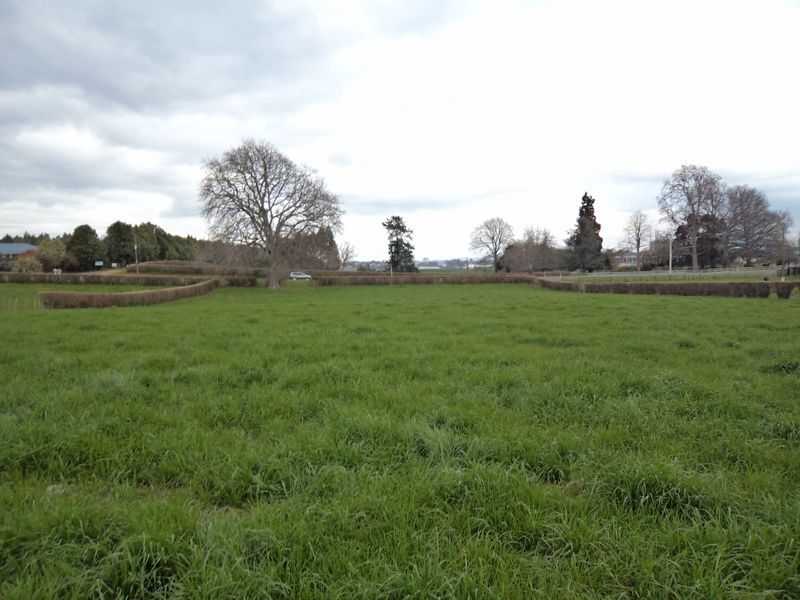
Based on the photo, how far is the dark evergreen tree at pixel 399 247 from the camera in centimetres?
7344

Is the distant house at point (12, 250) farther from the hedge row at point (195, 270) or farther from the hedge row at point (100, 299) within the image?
the hedge row at point (100, 299)

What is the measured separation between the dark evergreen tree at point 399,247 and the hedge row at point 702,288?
139 feet

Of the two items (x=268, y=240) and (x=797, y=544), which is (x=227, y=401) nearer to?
(x=797, y=544)

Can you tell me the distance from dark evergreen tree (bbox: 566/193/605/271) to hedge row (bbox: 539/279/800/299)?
116 feet

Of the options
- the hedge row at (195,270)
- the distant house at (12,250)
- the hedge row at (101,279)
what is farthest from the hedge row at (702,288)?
the distant house at (12,250)

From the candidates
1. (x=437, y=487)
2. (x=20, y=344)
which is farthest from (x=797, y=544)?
(x=20, y=344)

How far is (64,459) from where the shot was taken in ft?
10.4

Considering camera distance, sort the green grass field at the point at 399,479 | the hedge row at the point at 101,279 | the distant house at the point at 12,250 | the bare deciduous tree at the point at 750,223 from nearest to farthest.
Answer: the green grass field at the point at 399,479 → the hedge row at the point at 101,279 → the bare deciduous tree at the point at 750,223 → the distant house at the point at 12,250

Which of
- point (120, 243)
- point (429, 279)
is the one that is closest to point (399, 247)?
point (429, 279)

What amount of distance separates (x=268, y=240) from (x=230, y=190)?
5.14 metres

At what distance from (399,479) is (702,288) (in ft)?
96.5

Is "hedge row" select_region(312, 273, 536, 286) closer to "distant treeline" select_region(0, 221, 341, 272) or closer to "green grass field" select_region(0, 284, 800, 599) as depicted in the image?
"distant treeline" select_region(0, 221, 341, 272)

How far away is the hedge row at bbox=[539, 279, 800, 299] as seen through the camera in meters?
21.2

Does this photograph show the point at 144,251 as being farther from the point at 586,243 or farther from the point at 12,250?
the point at 586,243
